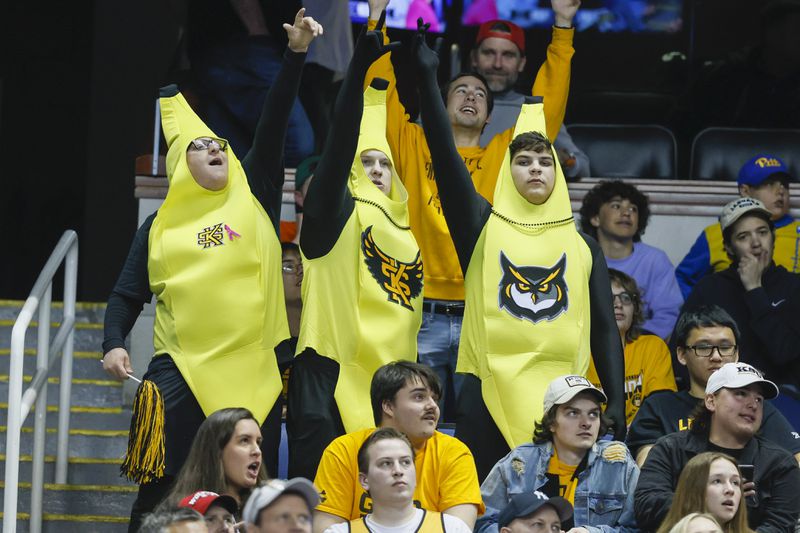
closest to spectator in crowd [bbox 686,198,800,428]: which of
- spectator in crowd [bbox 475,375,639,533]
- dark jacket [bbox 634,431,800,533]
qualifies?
dark jacket [bbox 634,431,800,533]

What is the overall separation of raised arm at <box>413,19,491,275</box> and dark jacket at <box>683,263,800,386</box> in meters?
1.30

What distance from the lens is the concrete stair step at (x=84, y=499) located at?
7508 millimetres

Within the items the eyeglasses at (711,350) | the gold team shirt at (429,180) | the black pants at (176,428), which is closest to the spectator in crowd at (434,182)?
the gold team shirt at (429,180)

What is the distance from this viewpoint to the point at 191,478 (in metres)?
5.90

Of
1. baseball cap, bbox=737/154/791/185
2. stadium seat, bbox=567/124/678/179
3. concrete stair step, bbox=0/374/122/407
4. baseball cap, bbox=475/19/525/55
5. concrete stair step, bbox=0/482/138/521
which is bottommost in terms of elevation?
concrete stair step, bbox=0/482/138/521

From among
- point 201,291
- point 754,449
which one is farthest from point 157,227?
point 754,449

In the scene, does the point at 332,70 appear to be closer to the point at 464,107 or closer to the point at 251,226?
the point at 464,107

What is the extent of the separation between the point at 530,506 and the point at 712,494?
65cm

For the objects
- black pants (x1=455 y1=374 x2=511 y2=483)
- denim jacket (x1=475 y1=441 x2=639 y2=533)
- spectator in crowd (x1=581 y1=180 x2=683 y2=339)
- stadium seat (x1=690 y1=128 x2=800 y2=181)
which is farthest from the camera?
stadium seat (x1=690 y1=128 x2=800 y2=181)

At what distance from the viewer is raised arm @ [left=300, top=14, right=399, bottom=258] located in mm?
6625

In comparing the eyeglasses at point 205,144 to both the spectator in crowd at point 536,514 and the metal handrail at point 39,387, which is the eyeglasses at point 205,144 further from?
the spectator in crowd at point 536,514

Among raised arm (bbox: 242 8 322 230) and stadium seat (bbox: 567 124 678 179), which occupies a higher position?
stadium seat (bbox: 567 124 678 179)

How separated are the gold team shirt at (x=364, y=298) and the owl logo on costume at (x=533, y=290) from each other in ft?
1.26

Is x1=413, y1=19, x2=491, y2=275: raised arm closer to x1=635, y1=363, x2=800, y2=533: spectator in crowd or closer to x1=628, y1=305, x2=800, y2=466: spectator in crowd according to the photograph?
x1=628, y1=305, x2=800, y2=466: spectator in crowd
